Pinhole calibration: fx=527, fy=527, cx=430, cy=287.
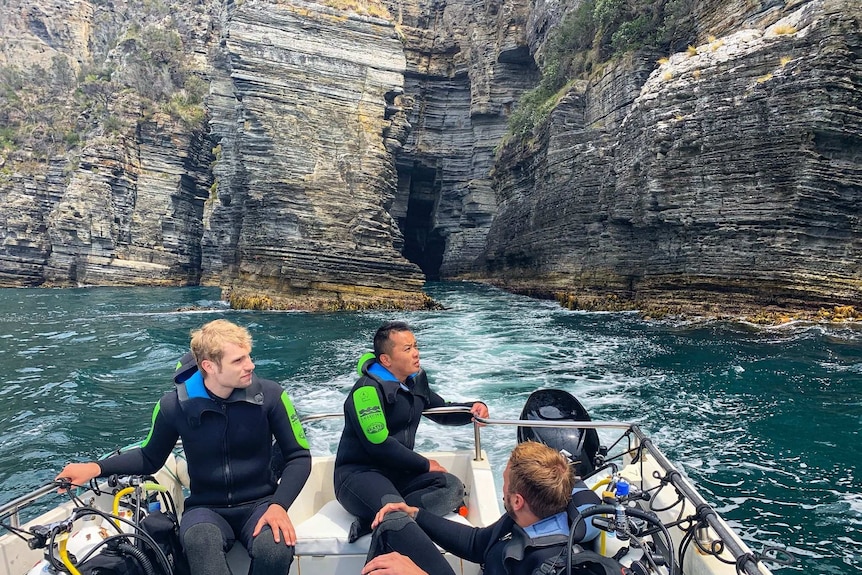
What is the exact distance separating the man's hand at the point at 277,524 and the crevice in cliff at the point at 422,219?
40.9 metres

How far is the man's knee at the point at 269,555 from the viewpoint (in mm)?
2732

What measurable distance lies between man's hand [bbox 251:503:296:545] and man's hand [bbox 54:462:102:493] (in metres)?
1.01

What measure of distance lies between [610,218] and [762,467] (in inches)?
632

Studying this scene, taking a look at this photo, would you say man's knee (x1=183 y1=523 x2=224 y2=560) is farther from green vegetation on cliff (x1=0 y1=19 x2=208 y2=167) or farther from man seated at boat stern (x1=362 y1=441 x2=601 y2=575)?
green vegetation on cliff (x1=0 y1=19 x2=208 y2=167)

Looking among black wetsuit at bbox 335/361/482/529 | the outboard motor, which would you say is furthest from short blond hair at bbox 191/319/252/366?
the outboard motor

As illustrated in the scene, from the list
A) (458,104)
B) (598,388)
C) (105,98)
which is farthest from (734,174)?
(105,98)

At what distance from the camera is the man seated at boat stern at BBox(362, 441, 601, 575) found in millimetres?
2246

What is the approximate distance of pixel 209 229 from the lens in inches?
1644

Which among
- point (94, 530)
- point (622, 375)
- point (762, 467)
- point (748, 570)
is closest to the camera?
point (748, 570)

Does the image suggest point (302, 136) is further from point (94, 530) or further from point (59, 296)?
point (94, 530)

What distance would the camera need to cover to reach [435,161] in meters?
42.8

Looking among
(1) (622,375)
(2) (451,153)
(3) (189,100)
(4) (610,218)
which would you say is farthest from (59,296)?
(1) (622,375)

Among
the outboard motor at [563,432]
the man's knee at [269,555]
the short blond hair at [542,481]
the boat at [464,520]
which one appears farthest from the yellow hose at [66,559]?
the outboard motor at [563,432]

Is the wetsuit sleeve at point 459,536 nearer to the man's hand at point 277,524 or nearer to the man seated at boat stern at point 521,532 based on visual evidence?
the man seated at boat stern at point 521,532
